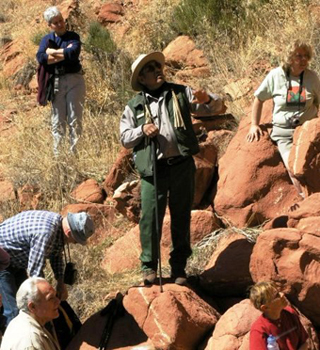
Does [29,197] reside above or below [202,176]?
below

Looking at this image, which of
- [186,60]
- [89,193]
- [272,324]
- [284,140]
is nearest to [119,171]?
[89,193]

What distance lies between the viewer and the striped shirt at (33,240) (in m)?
5.90

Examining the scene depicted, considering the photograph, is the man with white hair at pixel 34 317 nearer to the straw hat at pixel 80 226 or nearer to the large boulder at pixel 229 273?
the straw hat at pixel 80 226

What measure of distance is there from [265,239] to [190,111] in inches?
43.6

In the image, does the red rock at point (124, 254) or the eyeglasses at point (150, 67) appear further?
the red rock at point (124, 254)

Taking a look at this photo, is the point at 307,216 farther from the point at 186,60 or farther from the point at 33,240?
the point at 186,60

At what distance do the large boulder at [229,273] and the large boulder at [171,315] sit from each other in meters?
0.26

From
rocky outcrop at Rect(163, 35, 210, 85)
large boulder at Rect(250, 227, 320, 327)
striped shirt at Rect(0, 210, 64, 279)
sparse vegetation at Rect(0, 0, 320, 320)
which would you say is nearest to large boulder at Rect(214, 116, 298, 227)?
sparse vegetation at Rect(0, 0, 320, 320)

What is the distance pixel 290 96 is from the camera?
701cm

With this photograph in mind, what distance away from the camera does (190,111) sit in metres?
6.31

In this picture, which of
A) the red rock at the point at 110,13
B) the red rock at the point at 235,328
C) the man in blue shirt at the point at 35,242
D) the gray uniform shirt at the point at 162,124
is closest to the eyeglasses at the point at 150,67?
the gray uniform shirt at the point at 162,124

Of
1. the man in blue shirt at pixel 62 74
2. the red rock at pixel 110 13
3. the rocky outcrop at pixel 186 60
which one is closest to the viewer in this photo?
the man in blue shirt at pixel 62 74

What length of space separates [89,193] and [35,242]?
11.4 ft

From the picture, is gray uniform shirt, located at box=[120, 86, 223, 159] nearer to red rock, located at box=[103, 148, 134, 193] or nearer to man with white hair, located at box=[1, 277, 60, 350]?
man with white hair, located at box=[1, 277, 60, 350]
